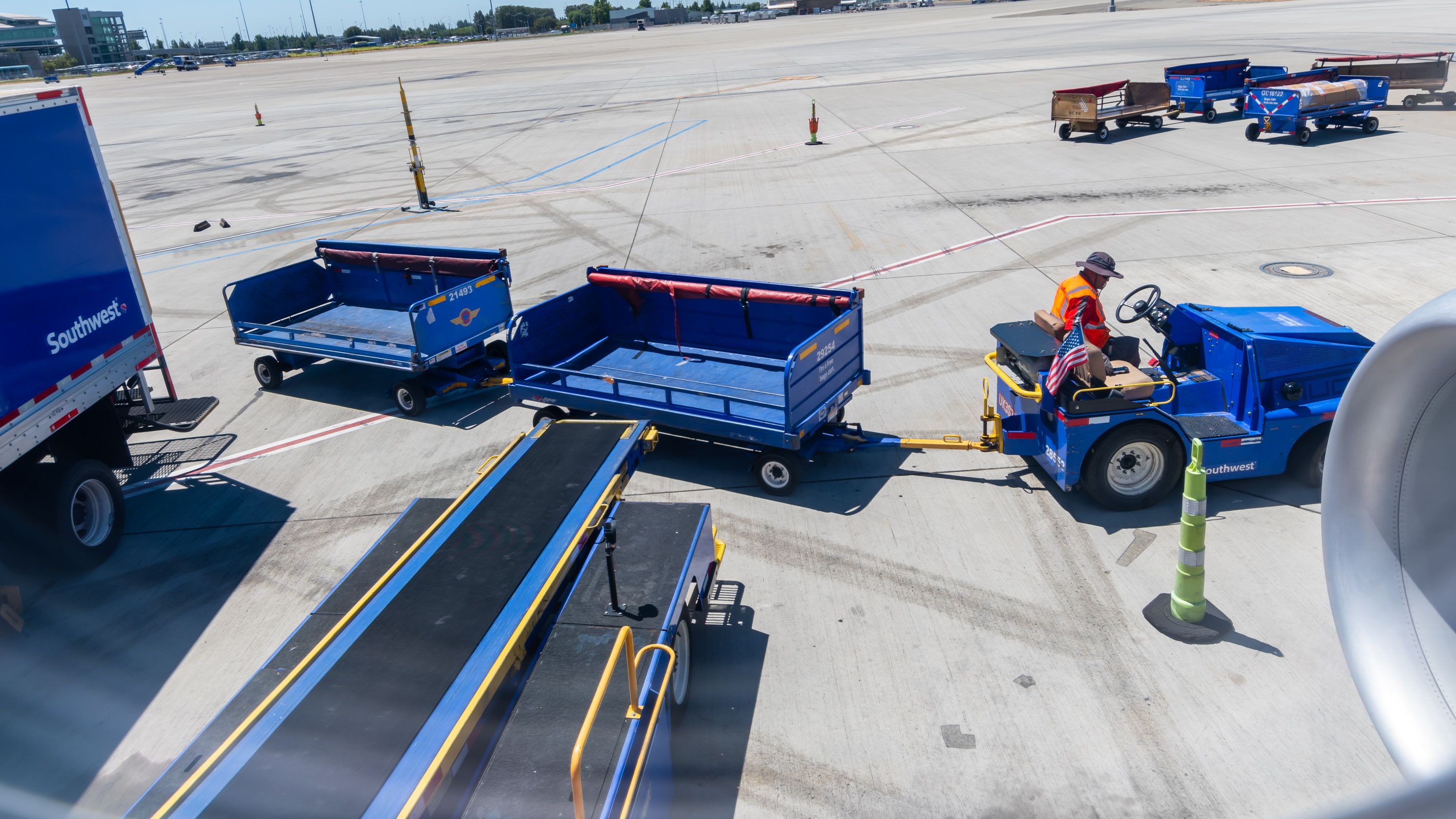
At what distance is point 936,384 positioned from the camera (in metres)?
10.9

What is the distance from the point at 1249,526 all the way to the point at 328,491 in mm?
9091

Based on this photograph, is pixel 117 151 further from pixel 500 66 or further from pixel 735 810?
pixel 735 810

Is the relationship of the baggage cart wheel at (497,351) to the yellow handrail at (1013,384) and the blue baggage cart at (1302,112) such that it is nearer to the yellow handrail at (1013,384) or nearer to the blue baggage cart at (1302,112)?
the yellow handrail at (1013,384)

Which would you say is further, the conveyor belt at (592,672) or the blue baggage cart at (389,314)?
the blue baggage cart at (389,314)

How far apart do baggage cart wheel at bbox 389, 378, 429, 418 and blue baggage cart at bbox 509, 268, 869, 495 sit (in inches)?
69.2

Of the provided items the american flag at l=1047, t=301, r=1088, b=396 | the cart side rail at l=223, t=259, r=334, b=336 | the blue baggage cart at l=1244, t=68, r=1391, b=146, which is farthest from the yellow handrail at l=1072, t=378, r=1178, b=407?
the blue baggage cart at l=1244, t=68, r=1391, b=146

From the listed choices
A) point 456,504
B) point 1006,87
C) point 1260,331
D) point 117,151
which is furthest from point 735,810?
point 117,151

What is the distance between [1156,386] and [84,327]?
10.1 metres

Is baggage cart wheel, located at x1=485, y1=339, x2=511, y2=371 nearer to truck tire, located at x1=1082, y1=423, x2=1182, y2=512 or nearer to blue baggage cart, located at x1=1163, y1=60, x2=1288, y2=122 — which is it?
truck tire, located at x1=1082, y1=423, x2=1182, y2=512

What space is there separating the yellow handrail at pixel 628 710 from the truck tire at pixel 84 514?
5939 millimetres

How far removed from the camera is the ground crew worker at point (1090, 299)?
25.3 feet

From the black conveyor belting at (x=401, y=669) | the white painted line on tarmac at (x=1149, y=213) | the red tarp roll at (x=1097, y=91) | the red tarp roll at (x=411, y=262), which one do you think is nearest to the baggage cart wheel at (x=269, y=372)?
the red tarp roll at (x=411, y=262)

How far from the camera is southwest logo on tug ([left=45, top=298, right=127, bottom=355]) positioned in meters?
8.12

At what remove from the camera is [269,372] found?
40.6ft
